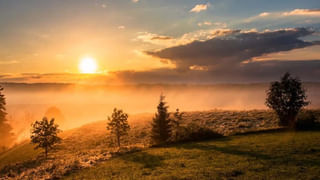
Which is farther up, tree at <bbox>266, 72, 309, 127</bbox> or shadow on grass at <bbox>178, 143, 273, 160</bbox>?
tree at <bbox>266, 72, 309, 127</bbox>

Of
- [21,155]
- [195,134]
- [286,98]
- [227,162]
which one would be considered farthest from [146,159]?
[21,155]

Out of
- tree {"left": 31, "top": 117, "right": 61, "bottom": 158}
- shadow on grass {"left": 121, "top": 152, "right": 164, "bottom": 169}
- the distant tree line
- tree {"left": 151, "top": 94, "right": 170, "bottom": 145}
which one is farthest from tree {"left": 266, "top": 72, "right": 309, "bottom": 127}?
tree {"left": 31, "top": 117, "right": 61, "bottom": 158}

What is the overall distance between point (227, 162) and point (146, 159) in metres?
10.6

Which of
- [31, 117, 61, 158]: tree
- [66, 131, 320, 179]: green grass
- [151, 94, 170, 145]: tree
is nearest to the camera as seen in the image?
[66, 131, 320, 179]: green grass

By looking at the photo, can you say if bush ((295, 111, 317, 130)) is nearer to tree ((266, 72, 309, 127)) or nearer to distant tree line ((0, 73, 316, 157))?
distant tree line ((0, 73, 316, 157))

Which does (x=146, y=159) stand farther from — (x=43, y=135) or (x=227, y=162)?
(x=43, y=135)

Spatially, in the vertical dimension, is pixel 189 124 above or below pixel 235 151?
above

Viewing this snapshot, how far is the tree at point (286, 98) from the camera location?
53469 mm

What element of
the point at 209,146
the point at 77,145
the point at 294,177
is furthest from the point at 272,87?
the point at 77,145

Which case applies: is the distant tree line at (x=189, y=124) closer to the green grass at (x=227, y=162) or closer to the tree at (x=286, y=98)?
the tree at (x=286, y=98)

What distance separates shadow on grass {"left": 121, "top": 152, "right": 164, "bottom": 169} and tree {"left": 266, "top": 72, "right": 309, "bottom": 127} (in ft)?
107

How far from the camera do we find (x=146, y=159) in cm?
3212

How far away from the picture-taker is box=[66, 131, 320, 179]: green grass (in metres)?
22.8

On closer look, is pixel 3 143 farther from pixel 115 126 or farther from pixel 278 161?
pixel 278 161
